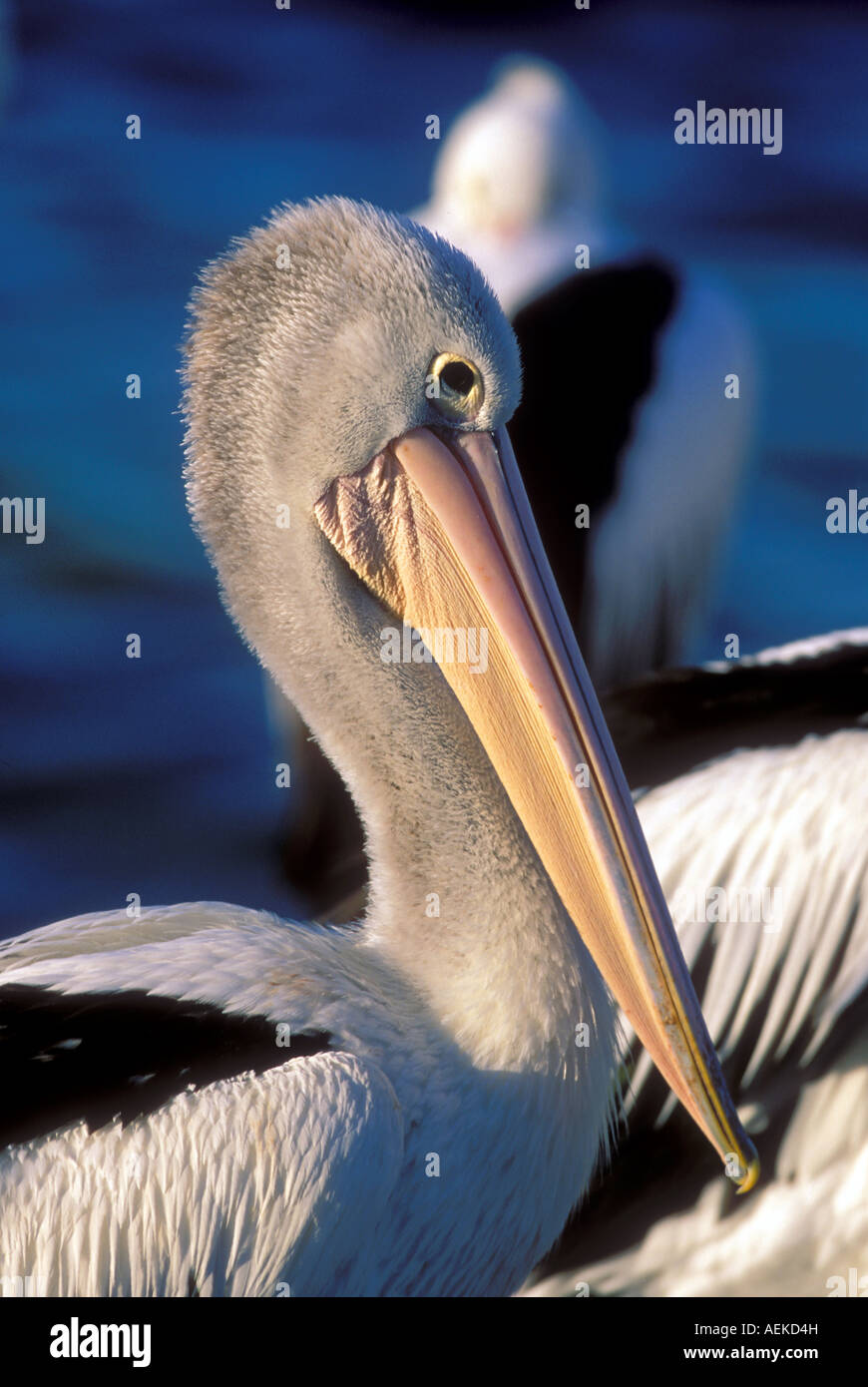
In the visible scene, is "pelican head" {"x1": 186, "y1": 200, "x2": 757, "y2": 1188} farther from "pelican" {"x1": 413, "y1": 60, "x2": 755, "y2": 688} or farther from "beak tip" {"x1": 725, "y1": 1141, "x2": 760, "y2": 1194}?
"pelican" {"x1": 413, "y1": 60, "x2": 755, "y2": 688}

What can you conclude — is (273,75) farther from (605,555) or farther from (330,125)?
(605,555)


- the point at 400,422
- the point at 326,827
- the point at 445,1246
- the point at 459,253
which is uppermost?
the point at 459,253

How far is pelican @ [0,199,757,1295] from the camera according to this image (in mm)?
1510

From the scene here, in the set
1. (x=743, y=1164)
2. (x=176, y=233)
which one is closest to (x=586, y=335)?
(x=176, y=233)

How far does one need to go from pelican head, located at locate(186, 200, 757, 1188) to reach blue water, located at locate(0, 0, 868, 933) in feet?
3.82

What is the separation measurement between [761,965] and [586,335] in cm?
127

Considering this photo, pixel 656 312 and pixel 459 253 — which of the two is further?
pixel 656 312

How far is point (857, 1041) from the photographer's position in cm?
232

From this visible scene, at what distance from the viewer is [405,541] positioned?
1.73 metres

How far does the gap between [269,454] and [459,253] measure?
32 centimetres

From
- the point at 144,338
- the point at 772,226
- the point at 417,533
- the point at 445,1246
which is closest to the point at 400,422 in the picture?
the point at 417,533

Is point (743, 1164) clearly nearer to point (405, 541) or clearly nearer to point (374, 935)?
point (374, 935)

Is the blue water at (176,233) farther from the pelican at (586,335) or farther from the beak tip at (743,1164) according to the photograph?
the beak tip at (743,1164)

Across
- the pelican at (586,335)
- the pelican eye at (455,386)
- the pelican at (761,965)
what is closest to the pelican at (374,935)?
the pelican eye at (455,386)
